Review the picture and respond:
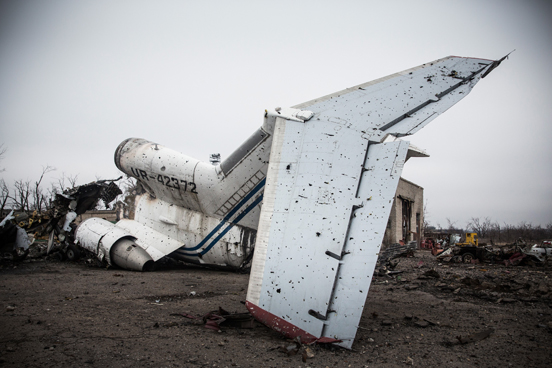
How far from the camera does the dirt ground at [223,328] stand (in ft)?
8.50

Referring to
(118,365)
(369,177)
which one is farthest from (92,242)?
(369,177)

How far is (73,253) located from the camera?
8.85 meters

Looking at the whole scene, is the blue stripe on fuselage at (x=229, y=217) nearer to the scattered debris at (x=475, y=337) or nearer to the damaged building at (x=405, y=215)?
the scattered debris at (x=475, y=337)

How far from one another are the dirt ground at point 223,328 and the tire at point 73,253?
2.73 metres

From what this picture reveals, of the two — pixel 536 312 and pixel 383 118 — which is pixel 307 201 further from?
pixel 536 312

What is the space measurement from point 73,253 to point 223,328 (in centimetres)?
758

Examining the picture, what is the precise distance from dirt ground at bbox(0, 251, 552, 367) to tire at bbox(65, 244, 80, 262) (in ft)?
8.96

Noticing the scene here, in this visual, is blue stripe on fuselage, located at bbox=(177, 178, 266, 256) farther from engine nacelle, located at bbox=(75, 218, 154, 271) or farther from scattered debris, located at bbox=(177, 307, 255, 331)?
scattered debris, located at bbox=(177, 307, 255, 331)

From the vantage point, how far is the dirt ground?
8.50 feet

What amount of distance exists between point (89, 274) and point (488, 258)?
42.7 feet

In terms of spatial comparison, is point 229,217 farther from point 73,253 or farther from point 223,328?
point 73,253

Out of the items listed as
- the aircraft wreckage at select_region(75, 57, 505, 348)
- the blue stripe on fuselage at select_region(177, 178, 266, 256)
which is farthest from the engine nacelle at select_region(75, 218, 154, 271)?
the aircraft wreckage at select_region(75, 57, 505, 348)

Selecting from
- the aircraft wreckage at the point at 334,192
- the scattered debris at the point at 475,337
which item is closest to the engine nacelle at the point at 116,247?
the aircraft wreckage at the point at 334,192

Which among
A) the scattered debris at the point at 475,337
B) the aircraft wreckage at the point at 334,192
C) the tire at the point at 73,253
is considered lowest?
the tire at the point at 73,253
